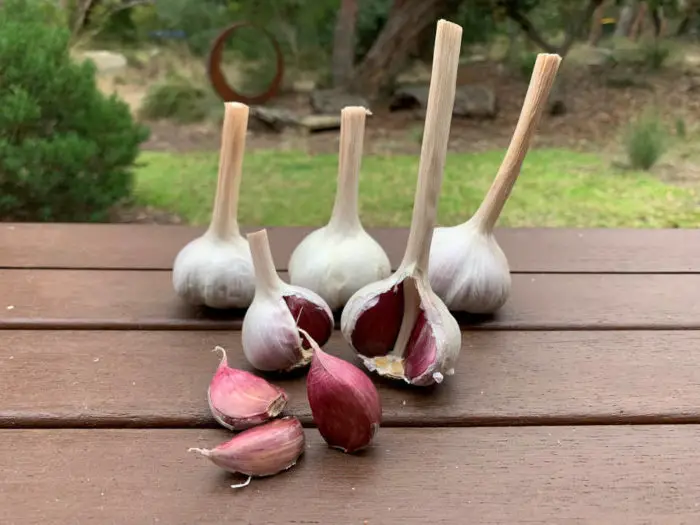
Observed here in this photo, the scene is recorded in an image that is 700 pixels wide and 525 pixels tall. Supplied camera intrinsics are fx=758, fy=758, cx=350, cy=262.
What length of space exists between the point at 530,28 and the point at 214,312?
1316 millimetres

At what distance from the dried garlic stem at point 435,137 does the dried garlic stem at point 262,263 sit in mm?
78

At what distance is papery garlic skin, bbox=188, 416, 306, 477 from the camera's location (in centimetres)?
35

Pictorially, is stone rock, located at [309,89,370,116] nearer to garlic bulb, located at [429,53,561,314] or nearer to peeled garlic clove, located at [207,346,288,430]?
garlic bulb, located at [429,53,561,314]

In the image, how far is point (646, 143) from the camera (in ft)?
4.55

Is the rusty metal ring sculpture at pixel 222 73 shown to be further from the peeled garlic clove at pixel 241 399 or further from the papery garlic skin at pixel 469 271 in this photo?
the peeled garlic clove at pixel 241 399

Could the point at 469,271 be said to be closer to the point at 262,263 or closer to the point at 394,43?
the point at 262,263

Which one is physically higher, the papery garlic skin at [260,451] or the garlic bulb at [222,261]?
the garlic bulb at [222,261]

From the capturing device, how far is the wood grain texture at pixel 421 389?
1.33 feet

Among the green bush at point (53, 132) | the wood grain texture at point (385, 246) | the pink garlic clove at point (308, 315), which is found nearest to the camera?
the pink garlic clove at point (308, 315)

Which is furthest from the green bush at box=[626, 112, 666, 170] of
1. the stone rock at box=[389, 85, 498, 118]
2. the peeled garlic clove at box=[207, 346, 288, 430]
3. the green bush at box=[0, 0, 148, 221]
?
the peeled garlic clove at box=[207, 346, 288, 430]

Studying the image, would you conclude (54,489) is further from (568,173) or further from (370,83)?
(370,83)

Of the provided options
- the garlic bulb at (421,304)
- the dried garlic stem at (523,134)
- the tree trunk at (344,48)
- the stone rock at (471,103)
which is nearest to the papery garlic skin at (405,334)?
the garlic bulb at (421,304)

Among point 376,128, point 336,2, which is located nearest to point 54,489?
point 376,128

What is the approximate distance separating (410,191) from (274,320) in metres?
0.93
